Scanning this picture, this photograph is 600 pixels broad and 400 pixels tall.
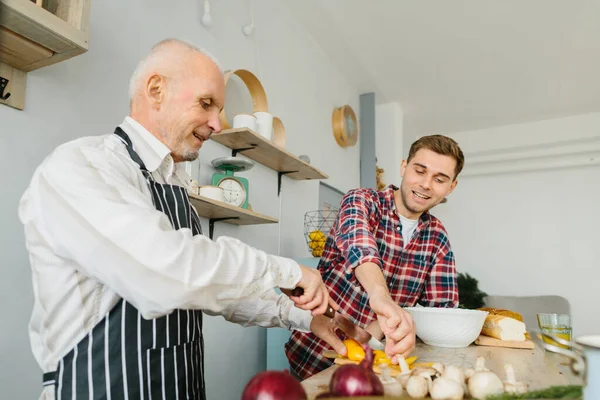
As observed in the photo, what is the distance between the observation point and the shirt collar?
1.10 m

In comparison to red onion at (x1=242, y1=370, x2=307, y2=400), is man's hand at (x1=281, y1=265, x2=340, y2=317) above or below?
above

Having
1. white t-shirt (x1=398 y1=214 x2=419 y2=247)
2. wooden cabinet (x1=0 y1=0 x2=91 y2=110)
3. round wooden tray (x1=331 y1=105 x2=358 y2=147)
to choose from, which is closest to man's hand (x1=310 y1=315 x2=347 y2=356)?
white t-shirt (x1=398 y1=214 x2=419 y2=247)

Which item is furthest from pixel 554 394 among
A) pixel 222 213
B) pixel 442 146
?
pixel 222 213

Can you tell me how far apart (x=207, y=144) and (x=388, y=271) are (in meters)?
0.99

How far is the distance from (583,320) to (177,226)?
17.6 ft

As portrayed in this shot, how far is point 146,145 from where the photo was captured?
1109mm

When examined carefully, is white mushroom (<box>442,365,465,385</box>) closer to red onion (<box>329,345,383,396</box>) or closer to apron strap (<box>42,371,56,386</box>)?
red onion (<box>329,345,383,396</box>)

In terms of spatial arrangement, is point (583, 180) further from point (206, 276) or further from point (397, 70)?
point (206, 276)

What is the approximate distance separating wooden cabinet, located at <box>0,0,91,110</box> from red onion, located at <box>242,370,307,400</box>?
1.03m

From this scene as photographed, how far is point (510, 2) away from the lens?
3.11 meters

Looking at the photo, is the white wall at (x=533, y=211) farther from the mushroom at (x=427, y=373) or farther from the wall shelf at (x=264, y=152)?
the mushroom at (x=427, y=373)

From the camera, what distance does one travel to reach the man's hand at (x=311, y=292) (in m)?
0.93

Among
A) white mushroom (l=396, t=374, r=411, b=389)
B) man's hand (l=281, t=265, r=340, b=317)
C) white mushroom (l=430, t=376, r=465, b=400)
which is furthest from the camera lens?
man's hand (l=281, t=265, r=340, b=317)

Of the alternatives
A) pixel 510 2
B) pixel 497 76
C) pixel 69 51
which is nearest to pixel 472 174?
pixel 497 76
